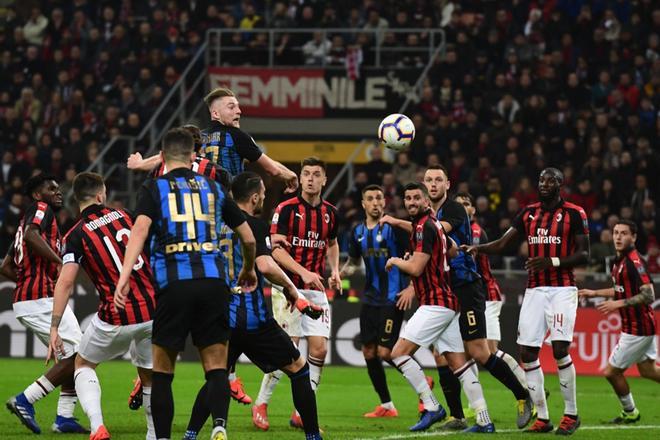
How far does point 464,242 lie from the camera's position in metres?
11.3

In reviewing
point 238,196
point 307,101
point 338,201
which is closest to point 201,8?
point 307,101

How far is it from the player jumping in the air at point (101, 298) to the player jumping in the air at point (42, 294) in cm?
78

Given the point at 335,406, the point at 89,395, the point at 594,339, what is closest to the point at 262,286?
the point at 89,395

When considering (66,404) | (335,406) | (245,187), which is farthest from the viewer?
(335,406)

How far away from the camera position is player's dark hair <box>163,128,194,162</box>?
25.2 ft

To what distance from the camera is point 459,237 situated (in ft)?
36.9

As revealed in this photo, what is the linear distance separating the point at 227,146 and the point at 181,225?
243 cm

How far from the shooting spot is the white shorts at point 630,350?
39.0 ft

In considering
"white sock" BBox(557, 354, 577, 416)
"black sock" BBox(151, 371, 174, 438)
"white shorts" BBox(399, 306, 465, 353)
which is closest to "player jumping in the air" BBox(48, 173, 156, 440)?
"black sock" BBox(151, 371, 174, 438)

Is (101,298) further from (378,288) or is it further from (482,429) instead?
(378,288)

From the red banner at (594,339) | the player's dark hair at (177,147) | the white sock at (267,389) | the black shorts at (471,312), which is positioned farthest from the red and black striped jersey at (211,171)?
the red banner at (594,339)

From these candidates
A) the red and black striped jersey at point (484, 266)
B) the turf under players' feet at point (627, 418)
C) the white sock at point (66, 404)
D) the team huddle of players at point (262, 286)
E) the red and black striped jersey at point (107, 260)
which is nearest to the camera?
the team huddle of players at point (262, 286)

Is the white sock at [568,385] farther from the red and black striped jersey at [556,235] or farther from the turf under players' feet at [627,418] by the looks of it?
the turf under players' feet at [627,418]

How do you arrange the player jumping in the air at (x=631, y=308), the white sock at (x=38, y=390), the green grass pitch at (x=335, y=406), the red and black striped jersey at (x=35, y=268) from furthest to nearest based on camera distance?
the player jumping in the air at (x=631, y=308) < the red and black striped jersey at (x=35, y=268) < the green grass pitch at (x=335, y=406) < the white sock at (x=38, y=390)
